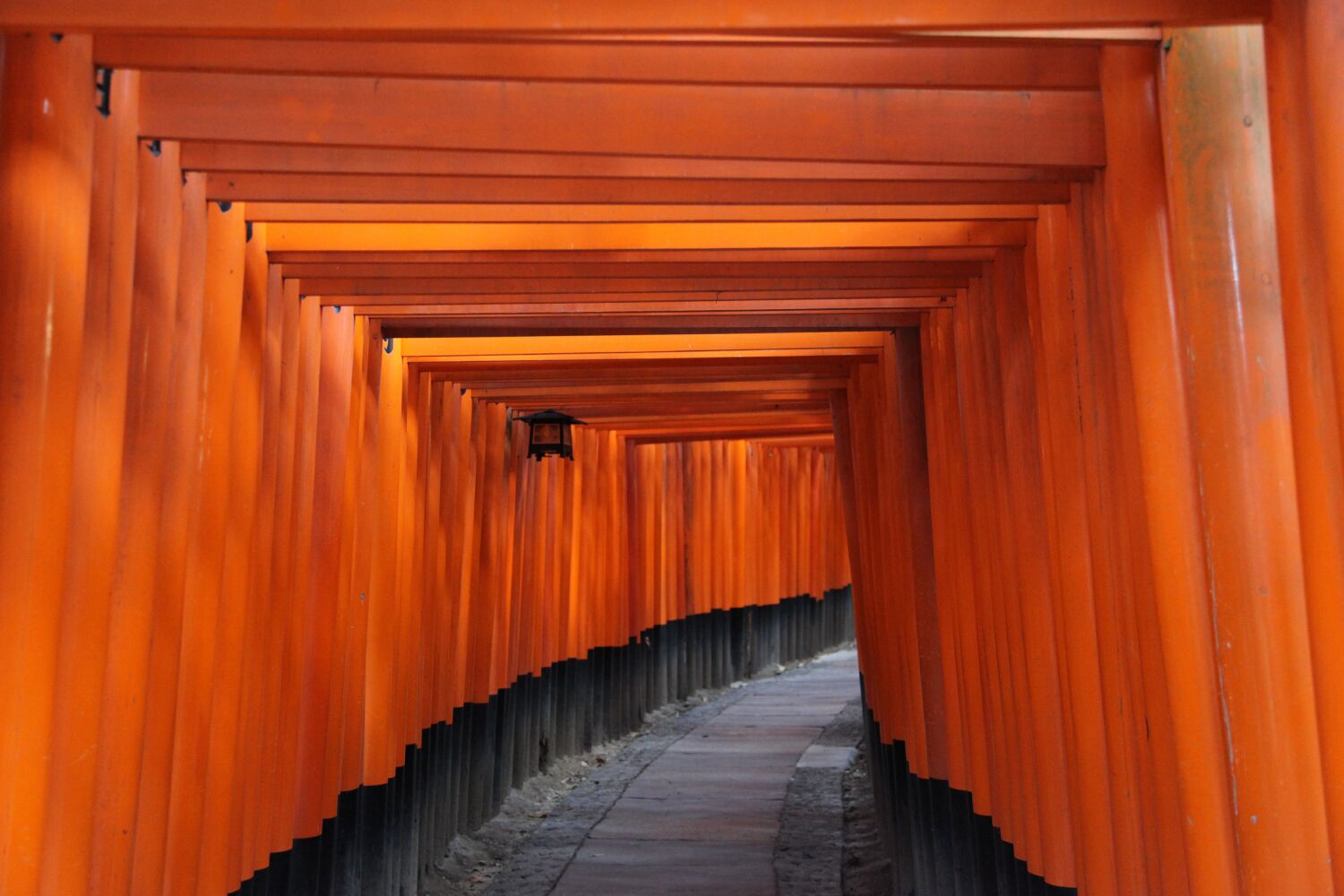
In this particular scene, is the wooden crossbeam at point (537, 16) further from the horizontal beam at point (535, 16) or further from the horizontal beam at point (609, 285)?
the horizontal beam at point (609, 285)

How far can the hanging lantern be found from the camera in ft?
Answer: 30.4

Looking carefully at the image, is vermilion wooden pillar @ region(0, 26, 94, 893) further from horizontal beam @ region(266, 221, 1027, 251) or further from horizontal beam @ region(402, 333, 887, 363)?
horizontal beam @ region(402, 333, 887, 363)

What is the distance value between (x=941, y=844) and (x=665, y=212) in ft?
13.0

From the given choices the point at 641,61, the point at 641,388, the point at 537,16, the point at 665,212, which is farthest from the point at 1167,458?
the point at 641,388

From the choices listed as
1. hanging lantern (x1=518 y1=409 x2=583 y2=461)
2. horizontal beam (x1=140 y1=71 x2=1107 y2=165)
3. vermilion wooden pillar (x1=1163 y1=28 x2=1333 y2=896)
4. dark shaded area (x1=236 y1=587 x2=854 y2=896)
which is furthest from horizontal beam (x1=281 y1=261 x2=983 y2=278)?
hanging lantern (x1=518 y1=409 x2=583 y2=461)

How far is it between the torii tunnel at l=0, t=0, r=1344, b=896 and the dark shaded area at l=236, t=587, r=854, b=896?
8 centimetres

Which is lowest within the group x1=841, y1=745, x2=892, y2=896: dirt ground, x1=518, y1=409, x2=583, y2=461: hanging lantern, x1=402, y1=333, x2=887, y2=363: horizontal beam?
x1=841, y1=745, x2=892, y2=896: dirt ground

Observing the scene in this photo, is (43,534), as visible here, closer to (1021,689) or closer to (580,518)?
(1021,689)

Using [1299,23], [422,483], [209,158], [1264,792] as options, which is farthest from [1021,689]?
[422,483]

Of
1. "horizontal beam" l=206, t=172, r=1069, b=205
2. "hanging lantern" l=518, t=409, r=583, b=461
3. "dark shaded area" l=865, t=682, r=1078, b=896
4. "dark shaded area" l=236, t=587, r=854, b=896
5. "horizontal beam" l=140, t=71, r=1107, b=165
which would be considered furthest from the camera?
"hanging lantern" l=518, t=409, r=583, b=461

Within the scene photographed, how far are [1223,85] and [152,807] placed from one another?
357cm

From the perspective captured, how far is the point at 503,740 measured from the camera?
34.0 feet

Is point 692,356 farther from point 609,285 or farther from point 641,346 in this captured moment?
point 609,285

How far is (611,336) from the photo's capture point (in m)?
7.69
